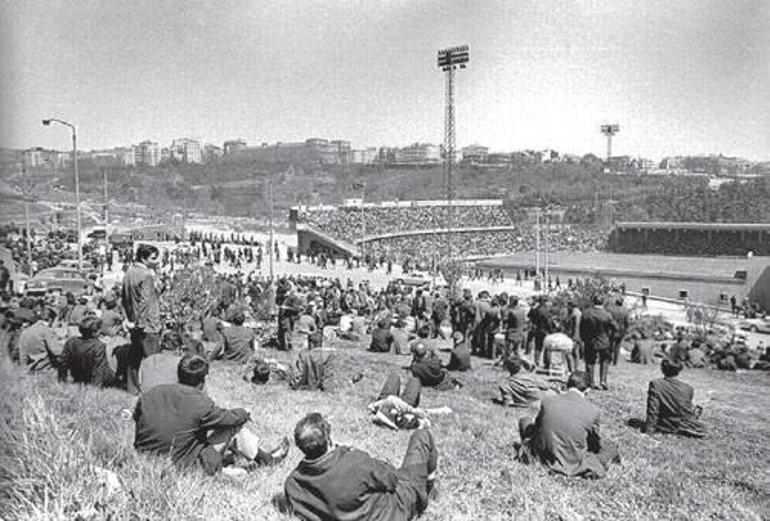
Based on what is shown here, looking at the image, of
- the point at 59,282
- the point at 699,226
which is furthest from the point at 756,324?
the point at 699,226

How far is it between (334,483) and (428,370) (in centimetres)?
602

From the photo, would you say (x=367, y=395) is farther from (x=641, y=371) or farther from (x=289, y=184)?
(x=289, y=184)

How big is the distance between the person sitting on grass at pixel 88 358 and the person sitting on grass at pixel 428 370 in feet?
13.8

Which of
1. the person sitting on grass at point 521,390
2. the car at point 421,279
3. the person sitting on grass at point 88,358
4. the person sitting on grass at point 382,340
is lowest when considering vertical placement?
the car at point 421,279

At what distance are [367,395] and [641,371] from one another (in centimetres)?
781

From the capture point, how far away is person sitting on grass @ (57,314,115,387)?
8133mm

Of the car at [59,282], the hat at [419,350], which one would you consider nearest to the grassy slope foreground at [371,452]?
the hat at [419,350]

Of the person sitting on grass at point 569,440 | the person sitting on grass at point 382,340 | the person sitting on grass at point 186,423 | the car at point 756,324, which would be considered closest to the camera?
the person sitting on grass at point 186,423

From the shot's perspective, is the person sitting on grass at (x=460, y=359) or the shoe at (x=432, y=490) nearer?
the shoe at (x=432, y=490)

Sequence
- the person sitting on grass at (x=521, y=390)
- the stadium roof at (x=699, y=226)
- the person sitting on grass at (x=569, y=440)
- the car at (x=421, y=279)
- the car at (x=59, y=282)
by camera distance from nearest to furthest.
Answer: the person sitting on grass at (x=569, y=440) → the person sitting on grass at (x=521, y=390) → the car at (x=59, y=282) → the car at (x=421, y=279) → the stadium roof at (x=699, y=226)

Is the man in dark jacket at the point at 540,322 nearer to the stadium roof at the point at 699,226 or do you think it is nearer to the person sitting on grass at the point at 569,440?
the person sitting on grass at the point at 569,440

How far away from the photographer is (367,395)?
945 cm

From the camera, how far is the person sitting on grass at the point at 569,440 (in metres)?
6.01

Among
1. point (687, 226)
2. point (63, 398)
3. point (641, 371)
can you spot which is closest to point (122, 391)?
point (63, 398)
